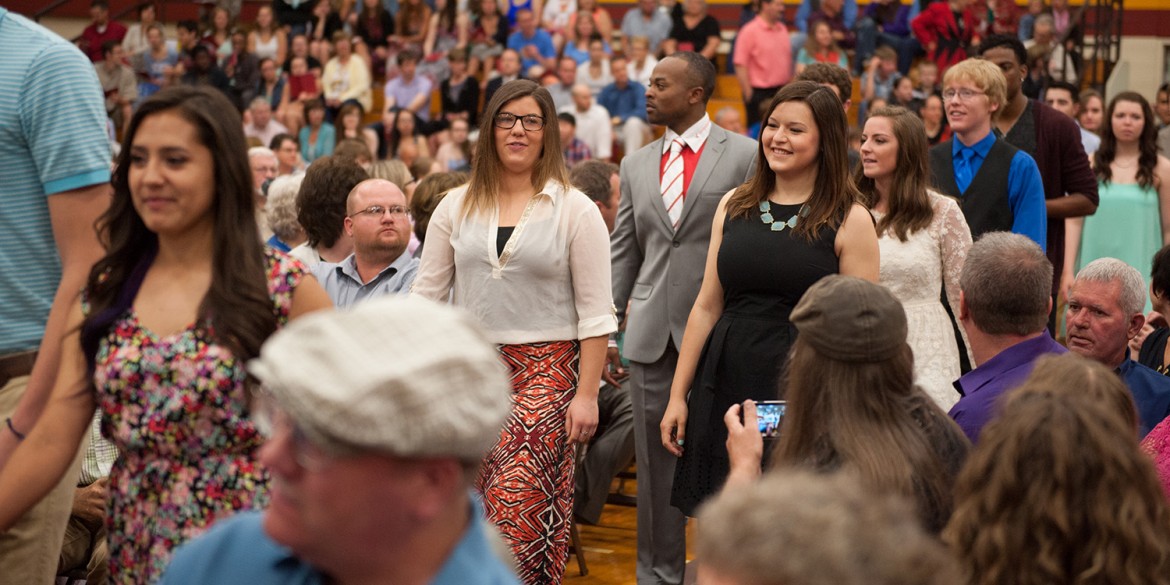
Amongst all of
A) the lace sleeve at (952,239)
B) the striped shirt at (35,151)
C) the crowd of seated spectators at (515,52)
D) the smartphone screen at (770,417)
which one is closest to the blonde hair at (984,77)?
the lace sleeve at (952,239)

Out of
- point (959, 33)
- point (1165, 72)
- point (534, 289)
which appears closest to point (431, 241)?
point (534, 289)

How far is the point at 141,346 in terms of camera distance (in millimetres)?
2219

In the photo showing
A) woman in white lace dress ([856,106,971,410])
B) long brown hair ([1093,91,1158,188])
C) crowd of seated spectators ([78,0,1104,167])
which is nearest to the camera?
woman in white lace dress ([856,106,971,410])

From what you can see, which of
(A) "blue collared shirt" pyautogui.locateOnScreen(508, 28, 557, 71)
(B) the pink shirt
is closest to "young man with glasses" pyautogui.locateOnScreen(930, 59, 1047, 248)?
(B) the pink shirt

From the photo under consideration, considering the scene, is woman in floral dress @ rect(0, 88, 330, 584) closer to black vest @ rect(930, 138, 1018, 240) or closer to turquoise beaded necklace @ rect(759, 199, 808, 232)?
turquoise beaded necklace @ rect(759, 199, 808, 232)

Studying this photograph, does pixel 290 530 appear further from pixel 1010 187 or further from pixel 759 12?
pixel 759 12

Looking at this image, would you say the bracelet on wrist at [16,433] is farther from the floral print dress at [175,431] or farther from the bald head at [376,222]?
the bald head at [376,222]

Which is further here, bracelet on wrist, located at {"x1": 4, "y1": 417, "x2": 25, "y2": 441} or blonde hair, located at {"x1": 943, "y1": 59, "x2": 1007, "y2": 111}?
blonde hair, located at {"x1": 943, "y1": 59, "x2": 1007, "y2": 111}

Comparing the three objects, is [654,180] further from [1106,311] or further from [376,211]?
[1106,311]

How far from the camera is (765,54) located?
13602 mm

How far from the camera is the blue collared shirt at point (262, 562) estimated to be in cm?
151

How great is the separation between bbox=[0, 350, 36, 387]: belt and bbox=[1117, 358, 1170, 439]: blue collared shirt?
103 inches

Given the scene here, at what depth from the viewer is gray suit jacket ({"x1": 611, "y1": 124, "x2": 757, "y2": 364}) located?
4.66 m

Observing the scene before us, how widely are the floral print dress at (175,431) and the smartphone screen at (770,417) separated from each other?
46.3 inches
